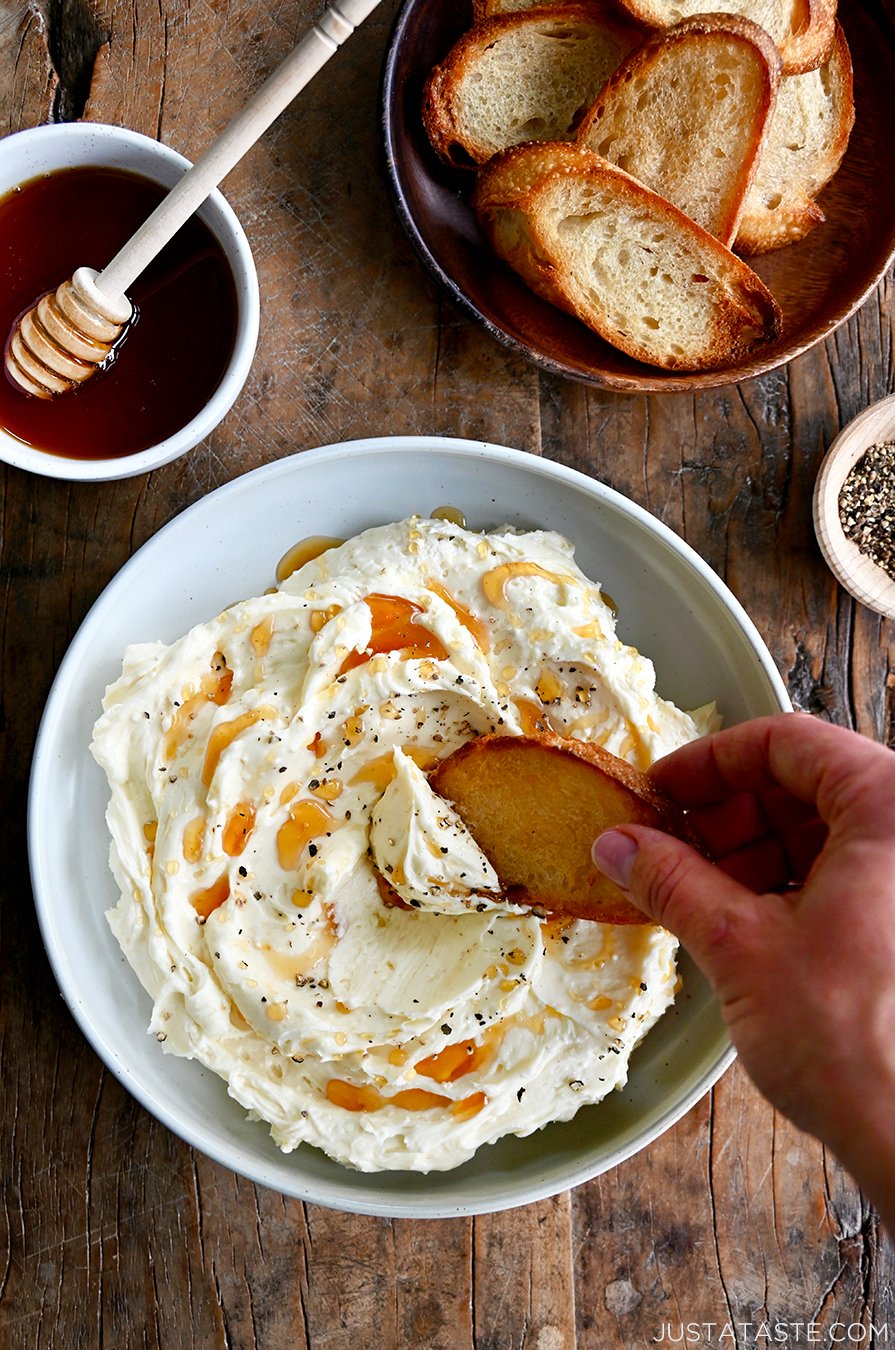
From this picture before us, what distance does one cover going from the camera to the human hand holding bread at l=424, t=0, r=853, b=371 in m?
1.83

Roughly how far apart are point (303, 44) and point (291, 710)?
100 centimetres

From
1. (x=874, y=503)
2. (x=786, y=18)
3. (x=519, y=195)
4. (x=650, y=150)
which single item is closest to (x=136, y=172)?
(x=519, y=195)

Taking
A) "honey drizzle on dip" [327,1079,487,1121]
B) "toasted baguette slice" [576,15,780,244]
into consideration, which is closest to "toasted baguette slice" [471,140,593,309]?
"toasted baguette slice" [576,15,780,244]

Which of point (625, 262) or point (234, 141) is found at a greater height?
point (234, 141)

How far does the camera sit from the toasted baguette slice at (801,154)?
1.96 metres

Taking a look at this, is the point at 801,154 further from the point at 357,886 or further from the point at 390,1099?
the point at 390,1099

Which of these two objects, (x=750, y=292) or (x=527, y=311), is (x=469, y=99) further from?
(x=750, y=292)

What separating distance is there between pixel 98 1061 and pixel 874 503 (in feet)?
6.13

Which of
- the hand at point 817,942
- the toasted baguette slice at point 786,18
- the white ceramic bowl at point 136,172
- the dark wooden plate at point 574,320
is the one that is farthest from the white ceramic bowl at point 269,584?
the toasted baguette slice at point 786,18

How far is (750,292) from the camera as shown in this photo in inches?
74.3

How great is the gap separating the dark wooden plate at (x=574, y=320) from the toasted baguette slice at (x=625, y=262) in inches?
1.7

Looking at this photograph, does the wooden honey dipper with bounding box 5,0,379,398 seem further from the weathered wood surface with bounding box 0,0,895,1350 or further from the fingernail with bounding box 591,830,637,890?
the fingernail with bounding box 591,830,637,890

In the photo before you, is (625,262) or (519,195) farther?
(625,262)

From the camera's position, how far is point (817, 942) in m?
1.18
